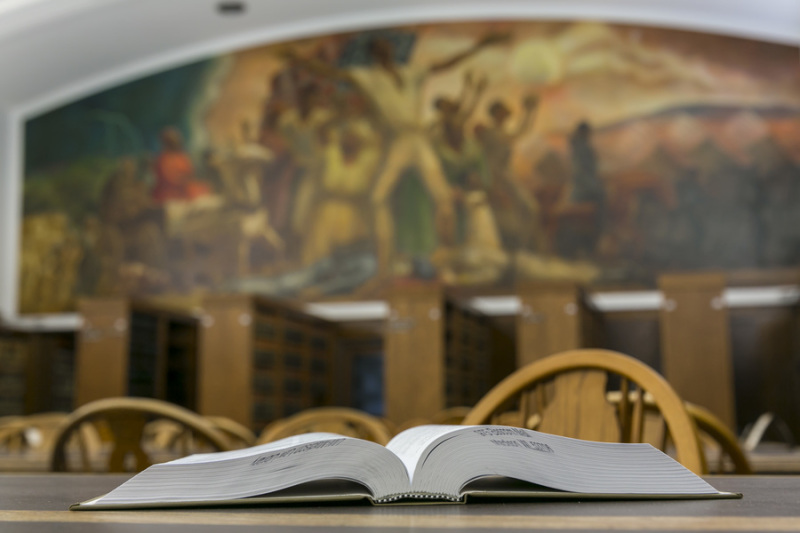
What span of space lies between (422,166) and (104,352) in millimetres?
5437

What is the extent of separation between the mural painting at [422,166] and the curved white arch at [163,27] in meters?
0.22

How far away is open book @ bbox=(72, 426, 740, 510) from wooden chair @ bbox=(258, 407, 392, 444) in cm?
200

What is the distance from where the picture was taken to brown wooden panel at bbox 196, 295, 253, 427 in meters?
11.2

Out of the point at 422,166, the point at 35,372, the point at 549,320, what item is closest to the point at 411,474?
the point at 549,320

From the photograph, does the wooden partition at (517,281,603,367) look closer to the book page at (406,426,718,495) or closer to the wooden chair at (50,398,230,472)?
the wooden chair at (50,398,230,472)

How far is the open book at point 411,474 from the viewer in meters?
0.97

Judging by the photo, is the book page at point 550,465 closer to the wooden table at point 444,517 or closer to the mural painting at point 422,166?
the wooden table at point 444,517

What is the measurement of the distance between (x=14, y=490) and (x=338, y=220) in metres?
13.0

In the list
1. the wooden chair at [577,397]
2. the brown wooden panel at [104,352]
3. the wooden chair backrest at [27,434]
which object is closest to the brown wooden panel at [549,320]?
the brown wooden panel at [104,352]

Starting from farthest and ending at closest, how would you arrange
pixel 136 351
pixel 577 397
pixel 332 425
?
pixel 136 351 < pixel 332 425 < pixel 577 397

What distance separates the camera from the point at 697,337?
11.0 metres

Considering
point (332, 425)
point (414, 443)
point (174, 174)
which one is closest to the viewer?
point (414, 443)

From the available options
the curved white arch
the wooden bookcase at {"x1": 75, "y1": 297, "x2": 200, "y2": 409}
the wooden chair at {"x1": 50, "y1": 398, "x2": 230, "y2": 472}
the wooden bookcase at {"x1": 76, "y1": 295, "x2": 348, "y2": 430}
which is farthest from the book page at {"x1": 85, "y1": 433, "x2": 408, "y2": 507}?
the curved white arch

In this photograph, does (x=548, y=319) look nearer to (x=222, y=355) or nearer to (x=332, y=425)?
(x=222, y=355)
